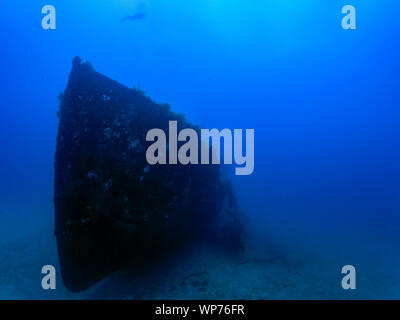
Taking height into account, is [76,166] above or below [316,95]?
below

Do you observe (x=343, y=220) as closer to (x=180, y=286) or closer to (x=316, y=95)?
(x=180, y=286)

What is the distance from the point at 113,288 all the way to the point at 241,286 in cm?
→ 320

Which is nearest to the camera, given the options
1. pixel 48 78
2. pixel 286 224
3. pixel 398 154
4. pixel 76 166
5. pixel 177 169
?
pixel 76 166

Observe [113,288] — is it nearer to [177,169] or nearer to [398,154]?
[177,169]

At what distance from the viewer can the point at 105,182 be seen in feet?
17.4

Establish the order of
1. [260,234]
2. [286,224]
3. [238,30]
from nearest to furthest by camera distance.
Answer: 1. [260,234]
2. [286,224]
3. [238,30]

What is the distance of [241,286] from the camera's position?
596cm

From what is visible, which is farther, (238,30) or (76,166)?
(238,30)

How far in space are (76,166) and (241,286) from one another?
4.47 m

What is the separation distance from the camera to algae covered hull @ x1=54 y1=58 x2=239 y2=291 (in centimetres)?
511

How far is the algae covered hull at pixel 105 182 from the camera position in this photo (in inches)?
201
